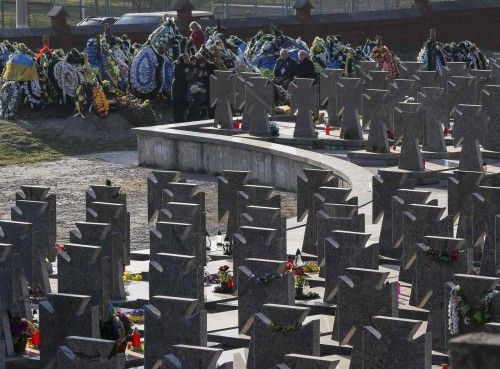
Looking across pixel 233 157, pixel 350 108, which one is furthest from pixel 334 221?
pixel 350 108

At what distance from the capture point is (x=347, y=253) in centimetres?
1455

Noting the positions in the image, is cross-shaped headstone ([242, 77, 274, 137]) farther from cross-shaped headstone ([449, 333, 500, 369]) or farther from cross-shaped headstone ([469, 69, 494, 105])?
cross-shaped headstone ([449, 333, 500, 369])

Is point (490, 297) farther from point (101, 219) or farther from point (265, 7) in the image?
point (265, 7)

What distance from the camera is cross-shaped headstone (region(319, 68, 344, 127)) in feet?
92.1

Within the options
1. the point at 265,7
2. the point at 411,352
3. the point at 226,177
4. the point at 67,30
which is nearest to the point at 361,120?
the point at 226,177

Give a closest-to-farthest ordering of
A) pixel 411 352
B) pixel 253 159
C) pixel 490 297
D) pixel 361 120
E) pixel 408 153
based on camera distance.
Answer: pixel 411 352 < pixel 490 297 < pixel 408 153 < pixel 253 159 < pixel 361 120

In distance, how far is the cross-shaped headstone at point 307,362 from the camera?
1098 centimetres

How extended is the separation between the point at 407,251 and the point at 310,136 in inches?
436

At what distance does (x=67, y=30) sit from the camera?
40.4 m

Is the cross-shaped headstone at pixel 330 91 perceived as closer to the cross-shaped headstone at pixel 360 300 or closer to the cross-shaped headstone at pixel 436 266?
the cross-shaped headstone at pixel 436 266

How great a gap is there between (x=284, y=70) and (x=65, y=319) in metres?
19.2

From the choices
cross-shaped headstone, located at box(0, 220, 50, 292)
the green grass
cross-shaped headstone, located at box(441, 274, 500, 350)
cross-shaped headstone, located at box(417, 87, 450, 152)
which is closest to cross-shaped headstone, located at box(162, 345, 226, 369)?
cross-shaped headstone, located at box(441, 274, 500, 350)

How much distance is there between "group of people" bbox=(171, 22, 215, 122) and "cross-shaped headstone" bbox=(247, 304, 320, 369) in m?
18.3

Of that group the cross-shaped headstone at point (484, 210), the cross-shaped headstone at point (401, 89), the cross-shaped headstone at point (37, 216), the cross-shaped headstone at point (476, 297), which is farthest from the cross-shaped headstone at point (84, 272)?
the cross-shaped headstone at point (401, 89)
